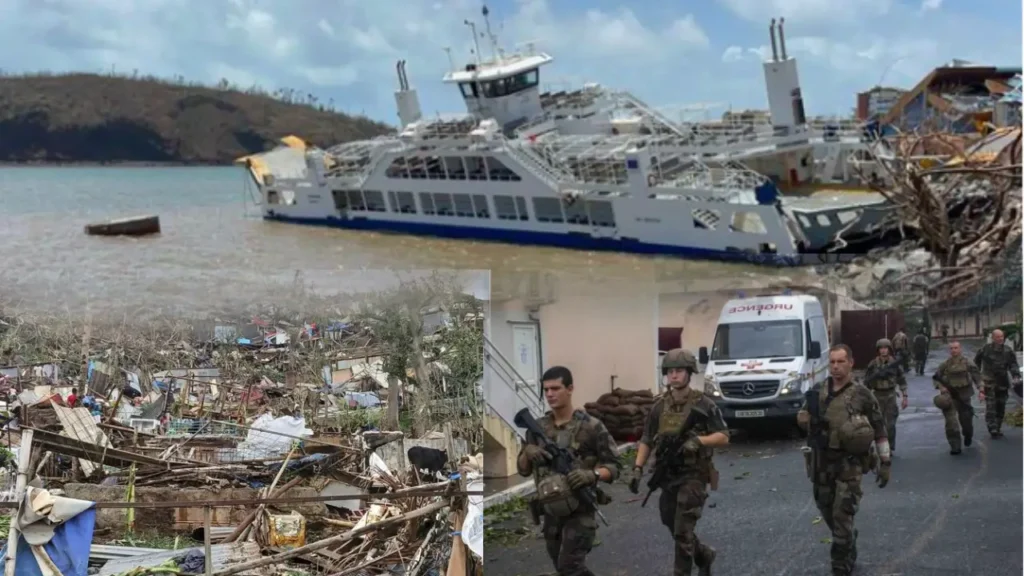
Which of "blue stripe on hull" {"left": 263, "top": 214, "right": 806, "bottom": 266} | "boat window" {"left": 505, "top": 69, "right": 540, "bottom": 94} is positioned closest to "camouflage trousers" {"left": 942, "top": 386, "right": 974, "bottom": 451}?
"blue stripe on hull" {"left": 263, "top": 214, "right": 806, "bottom": 266}

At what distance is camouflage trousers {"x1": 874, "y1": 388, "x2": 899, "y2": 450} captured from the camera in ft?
14.9

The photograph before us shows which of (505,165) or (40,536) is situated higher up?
(505,165)

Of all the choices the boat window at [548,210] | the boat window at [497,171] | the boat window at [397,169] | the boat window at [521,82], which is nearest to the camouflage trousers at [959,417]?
the boat window at [548,210]

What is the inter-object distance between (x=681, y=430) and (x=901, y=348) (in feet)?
3.96

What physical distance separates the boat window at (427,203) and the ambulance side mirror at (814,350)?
79.1 ft

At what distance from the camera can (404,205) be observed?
2905 centimetres

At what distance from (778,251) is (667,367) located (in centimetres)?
1756

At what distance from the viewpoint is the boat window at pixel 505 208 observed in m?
26.4

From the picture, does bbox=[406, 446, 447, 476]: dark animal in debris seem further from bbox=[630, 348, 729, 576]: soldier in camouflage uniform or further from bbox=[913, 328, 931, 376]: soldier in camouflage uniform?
bbox=[913, 328, 931, 376]: soldier in camouflage uniform

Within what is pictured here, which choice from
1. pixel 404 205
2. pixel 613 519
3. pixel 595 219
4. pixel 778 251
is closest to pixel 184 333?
pixel 613 519

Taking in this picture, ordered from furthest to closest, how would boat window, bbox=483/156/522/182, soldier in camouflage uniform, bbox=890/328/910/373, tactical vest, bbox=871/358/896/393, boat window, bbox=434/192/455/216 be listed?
boat window, bbox=434/192/455/216 → boat window, bbox=483/156/522/182 → soldier in camouflage uniform, bbox=890/328/910/373 → tactical vest, bbox=871/358/896/393

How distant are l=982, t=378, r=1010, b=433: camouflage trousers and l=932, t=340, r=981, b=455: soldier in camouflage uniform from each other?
68 mm

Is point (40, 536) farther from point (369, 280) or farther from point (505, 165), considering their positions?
point (505, 165)

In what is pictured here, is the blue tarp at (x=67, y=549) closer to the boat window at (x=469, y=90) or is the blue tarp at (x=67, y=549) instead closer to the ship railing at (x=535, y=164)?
the ship railing at (x=535, y=164)
